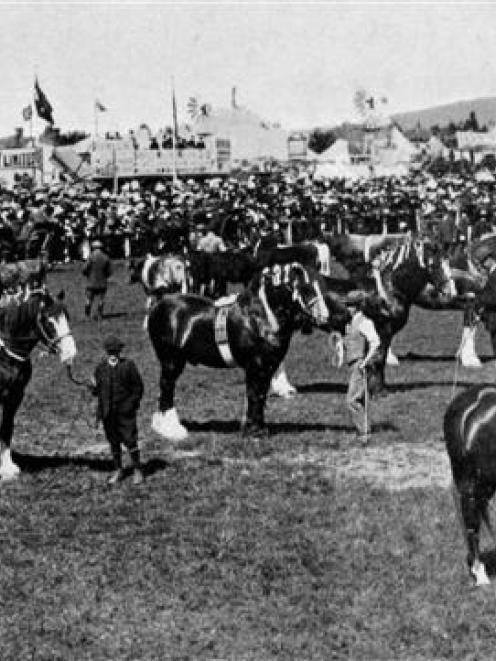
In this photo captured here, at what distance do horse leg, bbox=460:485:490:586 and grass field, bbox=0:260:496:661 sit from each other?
6.5 inches

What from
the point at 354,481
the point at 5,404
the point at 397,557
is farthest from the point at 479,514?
the point at 5,404

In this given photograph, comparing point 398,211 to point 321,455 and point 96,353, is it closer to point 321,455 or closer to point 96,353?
point 96,353

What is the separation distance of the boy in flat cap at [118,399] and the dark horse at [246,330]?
2236 millimetres

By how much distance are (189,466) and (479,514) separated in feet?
16.4

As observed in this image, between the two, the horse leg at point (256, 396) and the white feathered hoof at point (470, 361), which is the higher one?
the horse leg at point (256, 396)

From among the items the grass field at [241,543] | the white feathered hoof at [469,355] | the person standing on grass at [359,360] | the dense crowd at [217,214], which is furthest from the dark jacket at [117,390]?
the dense crowd at [217,214]

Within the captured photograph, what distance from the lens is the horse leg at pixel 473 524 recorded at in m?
9.77

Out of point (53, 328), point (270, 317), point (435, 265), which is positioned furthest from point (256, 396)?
point (435, 265)

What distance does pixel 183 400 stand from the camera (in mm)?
18500

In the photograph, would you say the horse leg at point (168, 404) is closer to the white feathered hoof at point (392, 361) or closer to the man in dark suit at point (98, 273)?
the white feathered hoof at point (392, 361)

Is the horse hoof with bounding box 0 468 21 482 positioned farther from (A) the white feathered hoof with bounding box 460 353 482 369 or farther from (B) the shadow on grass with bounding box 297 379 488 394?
(A) the white feathered hoof with bounding box 460 353 482 369

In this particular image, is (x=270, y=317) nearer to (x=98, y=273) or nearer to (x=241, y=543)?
(x=241, y=543)

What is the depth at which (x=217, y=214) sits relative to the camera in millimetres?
35156

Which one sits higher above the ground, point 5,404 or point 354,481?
point 5,404
